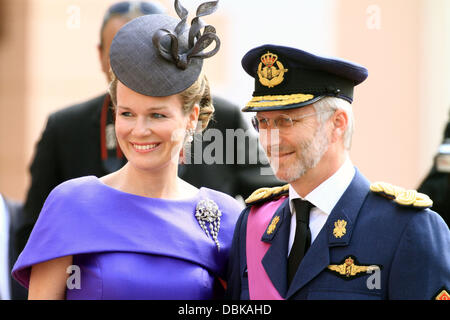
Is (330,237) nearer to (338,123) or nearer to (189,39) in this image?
(338,123)

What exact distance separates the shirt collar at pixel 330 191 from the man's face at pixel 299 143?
0.08m

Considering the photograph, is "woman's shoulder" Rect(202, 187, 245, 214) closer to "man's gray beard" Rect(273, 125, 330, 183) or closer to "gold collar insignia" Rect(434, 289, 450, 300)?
"man's gray beard" Rect(273, 125, 330, 183)

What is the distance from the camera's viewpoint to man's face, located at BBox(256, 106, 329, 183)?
301 centimetres

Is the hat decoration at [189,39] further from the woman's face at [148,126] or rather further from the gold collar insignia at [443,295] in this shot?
the gold collar insignia at [443,295]

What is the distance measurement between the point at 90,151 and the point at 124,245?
4.50 feet

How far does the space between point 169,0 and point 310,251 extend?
5.21 metres

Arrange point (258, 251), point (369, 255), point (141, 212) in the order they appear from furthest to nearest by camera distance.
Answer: point (141, 212)
point (258, 251)
point (369, 255)

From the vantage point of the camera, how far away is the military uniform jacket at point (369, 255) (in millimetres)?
2723

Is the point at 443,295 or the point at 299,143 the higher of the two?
the point at 299,143

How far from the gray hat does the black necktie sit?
0.70 m

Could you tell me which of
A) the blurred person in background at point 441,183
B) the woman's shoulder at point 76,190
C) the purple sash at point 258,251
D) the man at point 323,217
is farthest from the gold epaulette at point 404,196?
the blurred person in background at point 441,183

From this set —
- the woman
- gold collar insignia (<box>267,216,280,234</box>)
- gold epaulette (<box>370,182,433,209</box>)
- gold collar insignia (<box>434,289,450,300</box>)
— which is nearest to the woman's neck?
the woman

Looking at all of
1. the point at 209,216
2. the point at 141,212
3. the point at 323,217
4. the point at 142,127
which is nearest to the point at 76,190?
the point at 141,212

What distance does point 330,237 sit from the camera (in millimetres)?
2904
